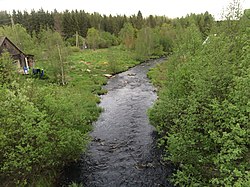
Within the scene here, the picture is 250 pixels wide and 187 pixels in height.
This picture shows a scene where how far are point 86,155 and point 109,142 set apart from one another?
10.1ft

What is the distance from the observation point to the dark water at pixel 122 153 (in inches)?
695

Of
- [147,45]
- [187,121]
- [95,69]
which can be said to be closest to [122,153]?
[187,121]

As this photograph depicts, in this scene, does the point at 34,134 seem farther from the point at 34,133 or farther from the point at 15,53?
the point at 15,53

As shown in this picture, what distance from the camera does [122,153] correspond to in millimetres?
21094

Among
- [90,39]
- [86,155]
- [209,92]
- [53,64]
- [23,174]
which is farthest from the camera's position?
[90,39]

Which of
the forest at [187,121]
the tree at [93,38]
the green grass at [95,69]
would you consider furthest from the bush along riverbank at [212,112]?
the tree at [93,38]

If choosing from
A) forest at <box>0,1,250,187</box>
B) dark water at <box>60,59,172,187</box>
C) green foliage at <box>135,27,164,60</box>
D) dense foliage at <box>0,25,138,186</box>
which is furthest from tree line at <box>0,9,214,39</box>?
dense foliage at <box>0,25,138,186</box>

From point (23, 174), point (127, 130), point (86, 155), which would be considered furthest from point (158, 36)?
point (23, 174)

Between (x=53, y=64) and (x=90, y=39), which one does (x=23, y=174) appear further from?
(x=90, y=39)

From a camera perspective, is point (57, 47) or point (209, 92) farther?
point (57, 47)

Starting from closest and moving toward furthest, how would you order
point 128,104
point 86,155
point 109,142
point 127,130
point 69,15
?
point 86,155 → point 109,142 → point 127,130 → point 128,104 → point 69,15

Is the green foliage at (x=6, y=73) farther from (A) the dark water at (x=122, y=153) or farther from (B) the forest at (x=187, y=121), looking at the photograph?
(A) the dark water at (x=122, y=153)

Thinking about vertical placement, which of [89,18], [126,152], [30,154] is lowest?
[126,152]

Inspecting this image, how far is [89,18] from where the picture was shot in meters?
116
